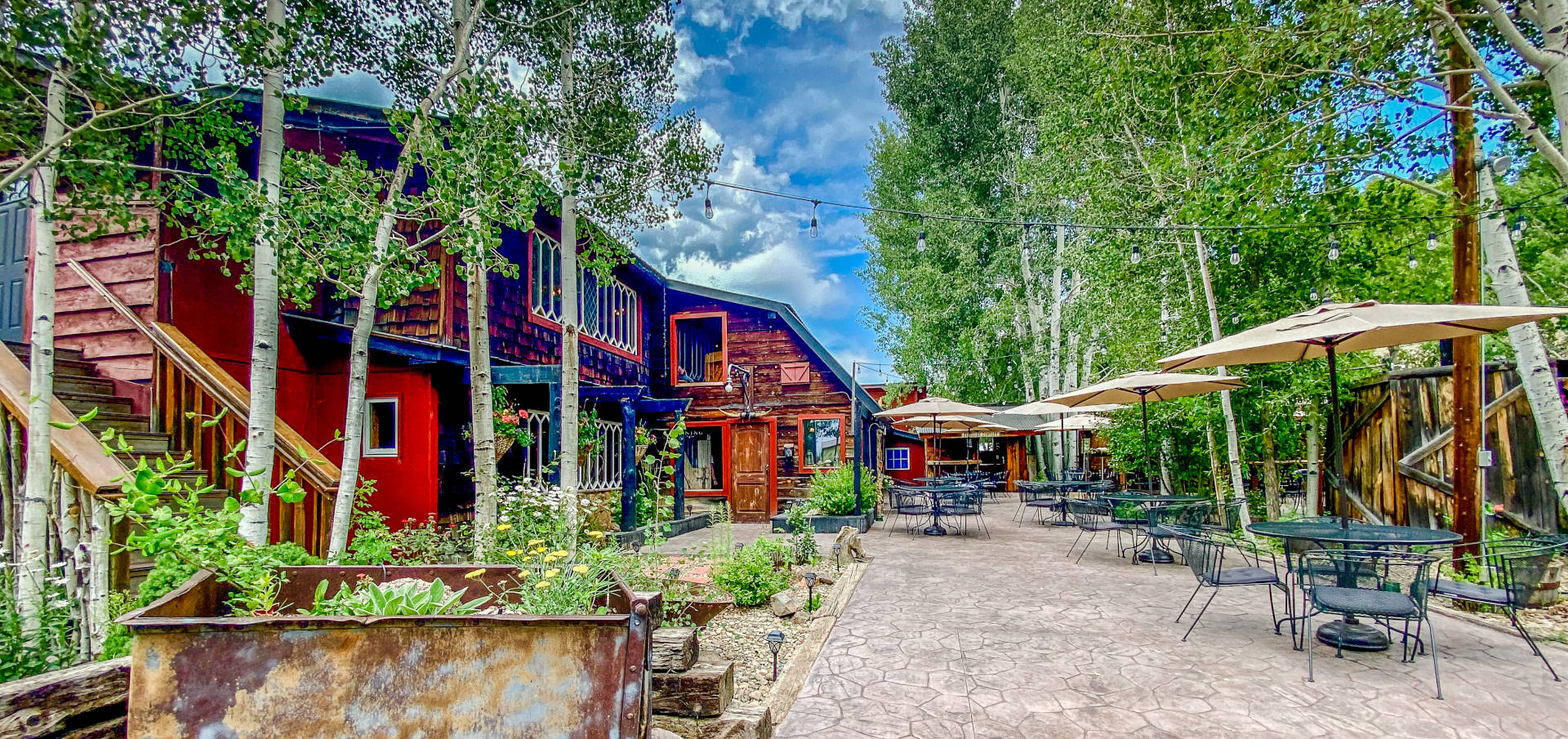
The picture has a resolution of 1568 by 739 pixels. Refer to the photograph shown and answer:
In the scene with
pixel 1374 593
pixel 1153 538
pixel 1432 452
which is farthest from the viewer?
pixel 1153 538

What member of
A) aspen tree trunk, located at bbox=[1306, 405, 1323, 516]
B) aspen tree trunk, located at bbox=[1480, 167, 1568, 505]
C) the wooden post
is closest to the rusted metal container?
aspen tree trunk, located at bbox=[1480, 167, 1568, 505]

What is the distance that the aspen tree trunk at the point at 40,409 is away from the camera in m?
3.21

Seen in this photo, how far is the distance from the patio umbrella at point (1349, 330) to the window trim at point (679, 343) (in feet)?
29.3

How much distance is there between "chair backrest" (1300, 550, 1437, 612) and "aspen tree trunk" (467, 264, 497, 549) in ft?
19.7

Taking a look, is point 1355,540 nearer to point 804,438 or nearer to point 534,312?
point 534,312

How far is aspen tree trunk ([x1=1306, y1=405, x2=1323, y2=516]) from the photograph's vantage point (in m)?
8.70

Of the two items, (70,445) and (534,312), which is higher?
(534,312)

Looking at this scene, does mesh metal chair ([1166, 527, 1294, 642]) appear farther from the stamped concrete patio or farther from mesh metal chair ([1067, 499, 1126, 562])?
mesh metal chair ([1067, 499, 1126, 562])

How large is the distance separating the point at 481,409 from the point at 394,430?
2.08m

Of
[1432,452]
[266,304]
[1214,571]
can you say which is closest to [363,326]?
[266,304]

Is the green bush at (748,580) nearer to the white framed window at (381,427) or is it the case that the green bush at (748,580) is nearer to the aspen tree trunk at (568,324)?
the aspen tree trunk at (568,324)

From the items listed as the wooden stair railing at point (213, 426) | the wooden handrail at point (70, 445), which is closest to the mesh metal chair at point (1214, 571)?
the wooden handrail at point (70, 445)

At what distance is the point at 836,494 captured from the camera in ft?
36.3

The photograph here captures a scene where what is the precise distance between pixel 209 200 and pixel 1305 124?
28.2ft
